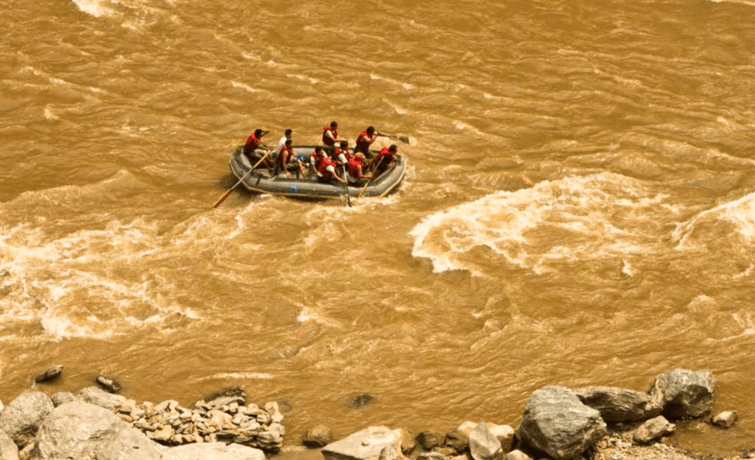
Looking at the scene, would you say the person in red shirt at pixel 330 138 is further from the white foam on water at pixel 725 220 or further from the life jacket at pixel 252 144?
the white foam on water at pixel 725 220

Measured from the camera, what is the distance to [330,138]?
800 inches

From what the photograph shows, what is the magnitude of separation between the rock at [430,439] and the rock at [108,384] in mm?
4693

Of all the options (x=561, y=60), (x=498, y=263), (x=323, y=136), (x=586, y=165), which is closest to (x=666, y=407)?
(x=498, y=263)

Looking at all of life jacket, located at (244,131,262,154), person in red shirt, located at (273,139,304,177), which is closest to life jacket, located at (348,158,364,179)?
person in red shirt, located at (273,139,304,177)

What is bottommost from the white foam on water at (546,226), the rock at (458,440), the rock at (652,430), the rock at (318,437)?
the rock at (318,437)

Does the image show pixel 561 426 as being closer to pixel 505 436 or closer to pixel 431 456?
pixel 505 436

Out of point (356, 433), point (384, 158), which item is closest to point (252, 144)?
point (384, 158)

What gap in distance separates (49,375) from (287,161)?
268 inches

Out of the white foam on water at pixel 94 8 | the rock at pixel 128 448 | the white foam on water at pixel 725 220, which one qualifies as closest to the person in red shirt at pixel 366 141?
the white foam on water at pixel 725 220

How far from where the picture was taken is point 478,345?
15.8 meters

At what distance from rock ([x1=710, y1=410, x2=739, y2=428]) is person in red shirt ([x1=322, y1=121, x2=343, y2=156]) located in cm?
→ 967

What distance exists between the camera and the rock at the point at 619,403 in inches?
526

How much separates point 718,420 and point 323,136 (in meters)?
10.1

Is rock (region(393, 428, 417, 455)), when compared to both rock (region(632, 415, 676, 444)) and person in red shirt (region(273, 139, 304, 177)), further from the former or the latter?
person in red shirt (region(273, 139, 304, 177))
